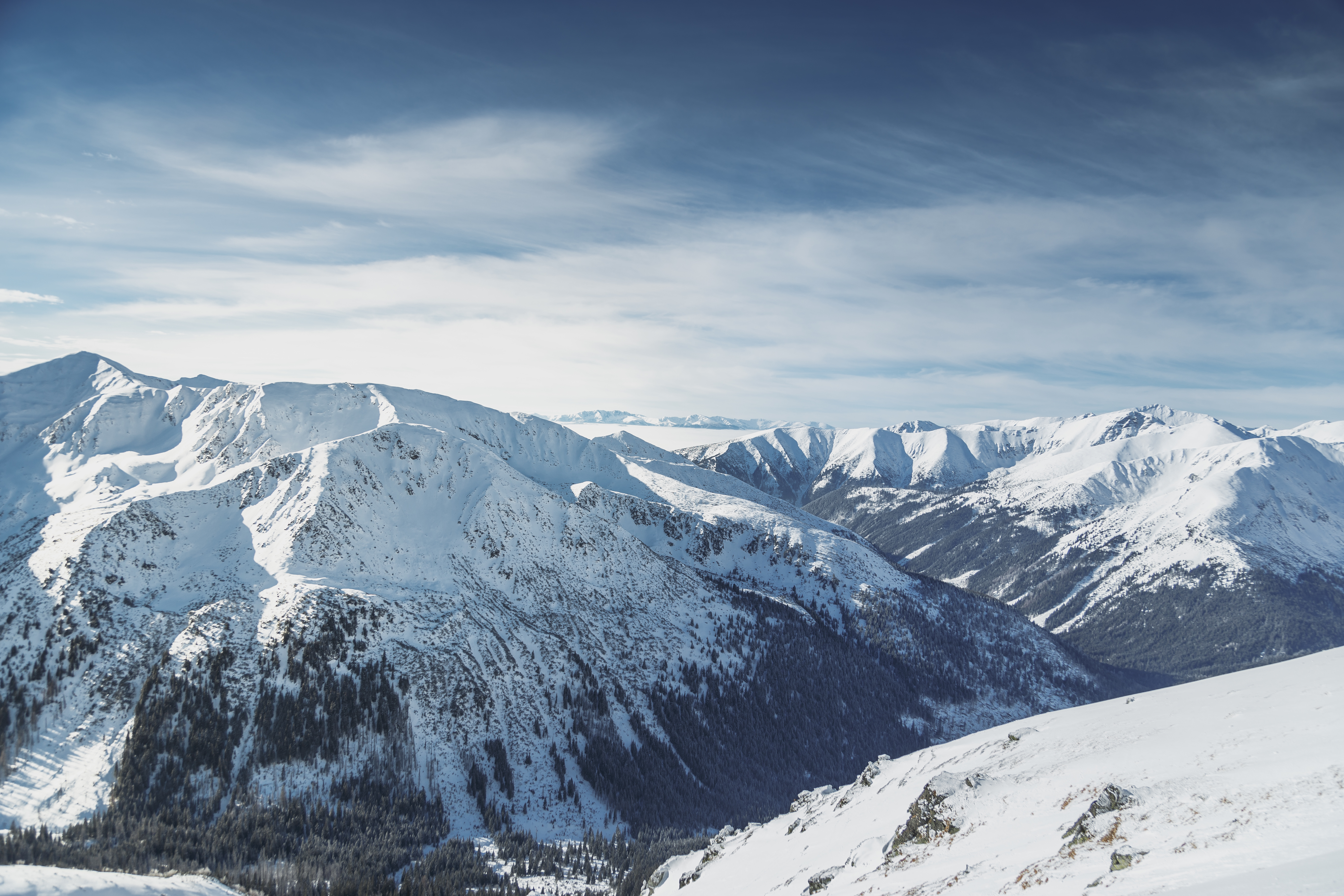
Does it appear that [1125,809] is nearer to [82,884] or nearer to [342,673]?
[82,884]

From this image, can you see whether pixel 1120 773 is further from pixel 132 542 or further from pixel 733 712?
pixel 132 542

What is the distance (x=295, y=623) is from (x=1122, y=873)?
513 ft

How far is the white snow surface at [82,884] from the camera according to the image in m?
57.8

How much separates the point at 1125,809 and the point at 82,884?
90.5m

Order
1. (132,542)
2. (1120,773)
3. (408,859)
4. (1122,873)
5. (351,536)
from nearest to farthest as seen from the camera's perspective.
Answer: (1122,873), (1120,773), (408,859), (132,542), (351,536)

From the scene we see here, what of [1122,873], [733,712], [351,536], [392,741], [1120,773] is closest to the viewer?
[1122,873]

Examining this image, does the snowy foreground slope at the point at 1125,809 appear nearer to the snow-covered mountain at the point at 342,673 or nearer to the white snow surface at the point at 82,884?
the white snow surface at the point at 82,884

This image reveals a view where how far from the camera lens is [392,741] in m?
133

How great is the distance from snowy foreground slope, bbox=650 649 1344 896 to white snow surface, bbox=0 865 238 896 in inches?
2287

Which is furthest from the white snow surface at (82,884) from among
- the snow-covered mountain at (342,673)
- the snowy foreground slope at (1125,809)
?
the snowy foreground slope at (1125,809)

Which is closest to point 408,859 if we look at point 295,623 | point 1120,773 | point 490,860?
point 490,860

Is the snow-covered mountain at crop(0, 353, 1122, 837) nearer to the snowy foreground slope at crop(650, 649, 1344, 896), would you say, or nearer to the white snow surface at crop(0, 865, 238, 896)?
the white snow surface at crop(0, 865, 238, 896)

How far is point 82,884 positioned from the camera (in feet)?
201

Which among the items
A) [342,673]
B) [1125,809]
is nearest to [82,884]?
[342,673]
